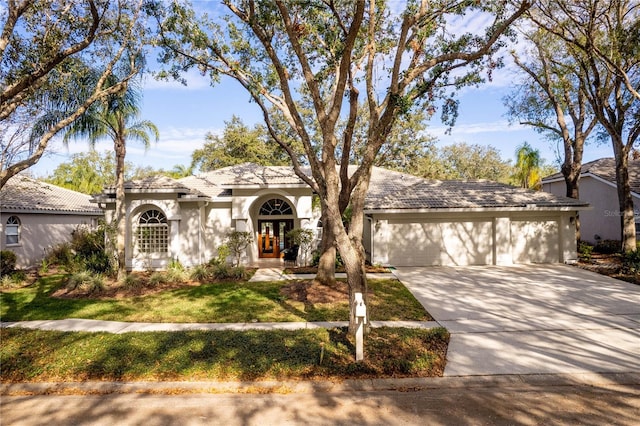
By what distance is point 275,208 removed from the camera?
17.7 meters

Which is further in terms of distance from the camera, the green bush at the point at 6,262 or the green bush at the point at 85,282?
the green bush at the point at 6,262

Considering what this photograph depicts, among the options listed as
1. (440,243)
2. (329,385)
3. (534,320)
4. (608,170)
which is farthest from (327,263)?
(608,170)

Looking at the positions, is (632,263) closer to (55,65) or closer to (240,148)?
(55,65)

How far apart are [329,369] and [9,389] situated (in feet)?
16.3

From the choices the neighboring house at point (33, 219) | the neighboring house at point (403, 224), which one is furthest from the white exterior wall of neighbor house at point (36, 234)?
the neighboring house at point (403, 224)

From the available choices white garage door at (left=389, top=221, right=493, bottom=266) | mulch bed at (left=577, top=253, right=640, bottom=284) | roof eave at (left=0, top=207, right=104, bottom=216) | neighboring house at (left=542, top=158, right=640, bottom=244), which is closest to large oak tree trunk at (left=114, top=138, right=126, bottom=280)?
roof eave at (left=0, top=207, right=104, bottom=216)

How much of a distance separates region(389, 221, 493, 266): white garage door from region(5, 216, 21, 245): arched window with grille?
1870 centimetres

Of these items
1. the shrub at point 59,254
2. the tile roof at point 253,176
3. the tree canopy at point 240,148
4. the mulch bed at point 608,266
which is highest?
the tree canopy at point 240,148

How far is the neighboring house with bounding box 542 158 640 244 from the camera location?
63.8 ft

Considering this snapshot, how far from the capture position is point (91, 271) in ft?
41.6

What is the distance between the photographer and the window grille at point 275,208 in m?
17.7

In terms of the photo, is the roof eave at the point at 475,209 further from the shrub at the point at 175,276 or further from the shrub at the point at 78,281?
the shrub at the point at 78,281

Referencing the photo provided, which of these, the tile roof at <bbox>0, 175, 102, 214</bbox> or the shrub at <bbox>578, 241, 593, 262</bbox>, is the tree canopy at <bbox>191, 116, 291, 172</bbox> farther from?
the shrub at <bbox>578, 241, 593, 262</bbox>

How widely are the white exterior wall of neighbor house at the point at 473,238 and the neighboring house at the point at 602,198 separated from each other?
6.10m
